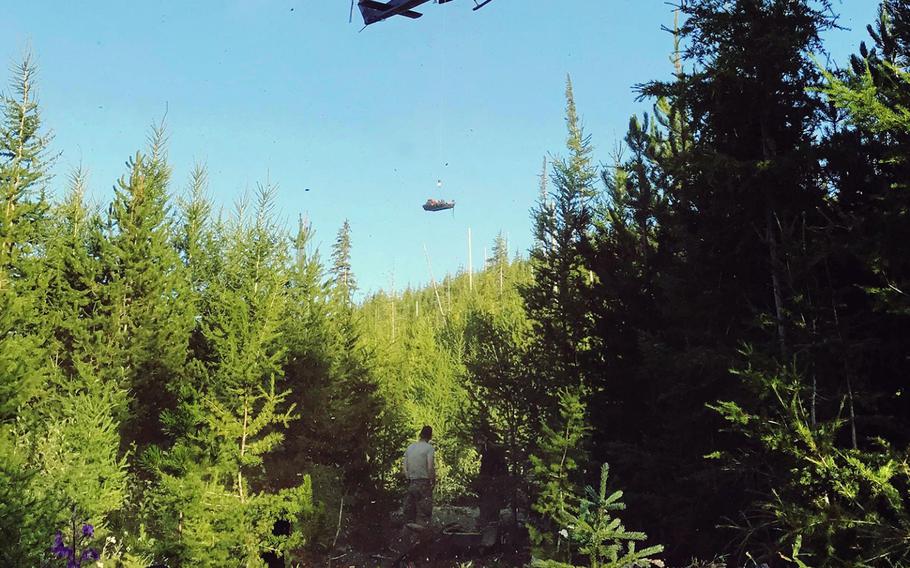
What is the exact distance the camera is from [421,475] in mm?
14586

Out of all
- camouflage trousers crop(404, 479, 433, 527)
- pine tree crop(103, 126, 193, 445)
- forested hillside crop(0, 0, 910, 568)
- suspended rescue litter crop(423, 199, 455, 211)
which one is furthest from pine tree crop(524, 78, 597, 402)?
suspended rescue litter crop(423, 199, 455, 211)

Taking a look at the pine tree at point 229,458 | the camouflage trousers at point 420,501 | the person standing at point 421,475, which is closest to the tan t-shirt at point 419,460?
the person standing at point 421,475

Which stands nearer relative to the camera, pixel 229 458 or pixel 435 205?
pixel 229 458

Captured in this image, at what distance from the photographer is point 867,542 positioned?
6.09 meters

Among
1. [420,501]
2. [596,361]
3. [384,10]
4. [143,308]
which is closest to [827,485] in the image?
[596,361]

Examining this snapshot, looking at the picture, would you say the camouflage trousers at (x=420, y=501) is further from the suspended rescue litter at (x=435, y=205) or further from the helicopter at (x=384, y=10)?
the suspended rescue litter at (x=435, y=205)

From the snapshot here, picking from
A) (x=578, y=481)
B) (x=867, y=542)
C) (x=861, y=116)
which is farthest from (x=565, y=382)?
(x=861, y=116)

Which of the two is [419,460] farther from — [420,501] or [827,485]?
[827,485]

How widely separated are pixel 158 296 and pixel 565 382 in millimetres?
9453

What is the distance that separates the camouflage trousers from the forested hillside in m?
0.80

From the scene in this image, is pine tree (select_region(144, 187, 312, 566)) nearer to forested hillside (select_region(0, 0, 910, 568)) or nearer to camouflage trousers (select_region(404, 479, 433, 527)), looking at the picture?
forested hillside (select_region(0, 0, 910, 568))

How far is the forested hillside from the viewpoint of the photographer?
6527 millimetres

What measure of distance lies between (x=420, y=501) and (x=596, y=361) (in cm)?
573

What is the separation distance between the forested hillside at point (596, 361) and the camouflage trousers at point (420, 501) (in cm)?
80
